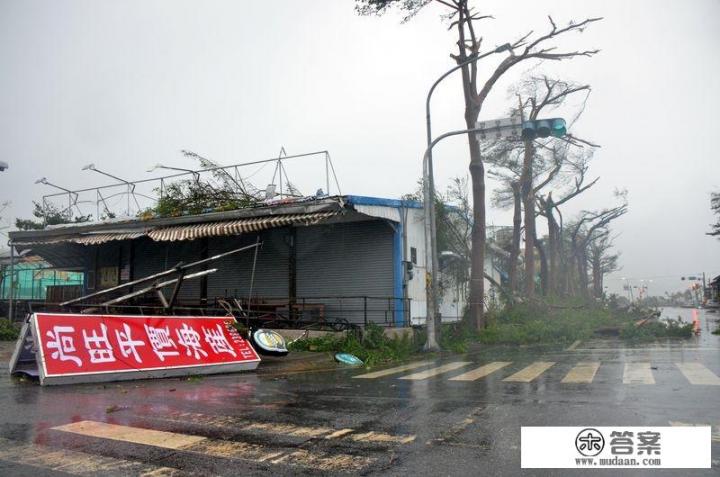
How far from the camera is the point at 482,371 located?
461 inches

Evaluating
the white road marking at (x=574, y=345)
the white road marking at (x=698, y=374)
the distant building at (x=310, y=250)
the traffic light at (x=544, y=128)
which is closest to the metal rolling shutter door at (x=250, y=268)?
the distant building at (x=310, y=250)

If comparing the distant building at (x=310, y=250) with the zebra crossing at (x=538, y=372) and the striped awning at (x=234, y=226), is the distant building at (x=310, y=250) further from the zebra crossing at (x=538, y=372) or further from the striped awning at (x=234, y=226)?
the zebra crossing at (x=538, y=372)

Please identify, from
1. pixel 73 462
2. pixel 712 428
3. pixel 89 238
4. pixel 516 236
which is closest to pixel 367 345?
pixel 712 428

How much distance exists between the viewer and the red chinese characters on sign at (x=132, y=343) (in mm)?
8719

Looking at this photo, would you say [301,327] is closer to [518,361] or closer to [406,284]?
[406,284]

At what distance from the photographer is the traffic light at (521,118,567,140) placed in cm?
1344

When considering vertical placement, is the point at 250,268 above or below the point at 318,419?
above

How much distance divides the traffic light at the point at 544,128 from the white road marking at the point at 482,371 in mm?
5862

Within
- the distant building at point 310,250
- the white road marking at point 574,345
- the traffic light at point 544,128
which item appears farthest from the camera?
the distant building at point 310,250

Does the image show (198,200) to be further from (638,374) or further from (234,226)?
(638,374)

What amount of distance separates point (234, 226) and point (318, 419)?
1198cm

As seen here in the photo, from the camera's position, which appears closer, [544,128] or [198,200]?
[544,128]

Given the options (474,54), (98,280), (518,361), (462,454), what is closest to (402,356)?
(518,361)

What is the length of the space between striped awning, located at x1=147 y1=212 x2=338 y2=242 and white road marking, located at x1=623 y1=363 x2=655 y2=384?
914 centimetres
